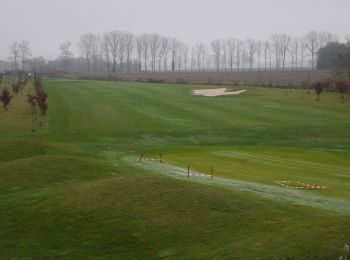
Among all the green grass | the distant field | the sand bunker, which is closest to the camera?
the green grass

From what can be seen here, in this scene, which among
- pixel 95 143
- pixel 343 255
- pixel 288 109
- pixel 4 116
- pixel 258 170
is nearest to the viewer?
pixel 343 255

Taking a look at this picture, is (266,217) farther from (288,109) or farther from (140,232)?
(288,109)

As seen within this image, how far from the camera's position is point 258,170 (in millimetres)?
23938

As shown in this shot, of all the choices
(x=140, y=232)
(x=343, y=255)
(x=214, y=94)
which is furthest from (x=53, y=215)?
(x=214, y=94)

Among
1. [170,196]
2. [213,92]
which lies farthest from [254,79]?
[170,196]

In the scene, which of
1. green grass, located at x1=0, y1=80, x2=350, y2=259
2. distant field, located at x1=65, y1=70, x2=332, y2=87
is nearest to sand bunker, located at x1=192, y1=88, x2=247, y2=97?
distant field, located at x1=65, y1=70, x2=332, y2=87

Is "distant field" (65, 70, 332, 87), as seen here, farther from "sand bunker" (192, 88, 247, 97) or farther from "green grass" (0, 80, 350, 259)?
"green grass" (0, 80, 350, 259)

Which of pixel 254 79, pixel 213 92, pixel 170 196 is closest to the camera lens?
pixel 170 196

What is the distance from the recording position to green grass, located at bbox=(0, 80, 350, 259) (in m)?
12.4

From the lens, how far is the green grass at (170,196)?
1241 cm

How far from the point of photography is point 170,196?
51.6 ft

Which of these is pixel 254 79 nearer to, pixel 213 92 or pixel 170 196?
pixel 213 92

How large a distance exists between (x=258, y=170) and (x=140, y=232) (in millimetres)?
11639

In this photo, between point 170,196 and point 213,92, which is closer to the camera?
point 170,196
